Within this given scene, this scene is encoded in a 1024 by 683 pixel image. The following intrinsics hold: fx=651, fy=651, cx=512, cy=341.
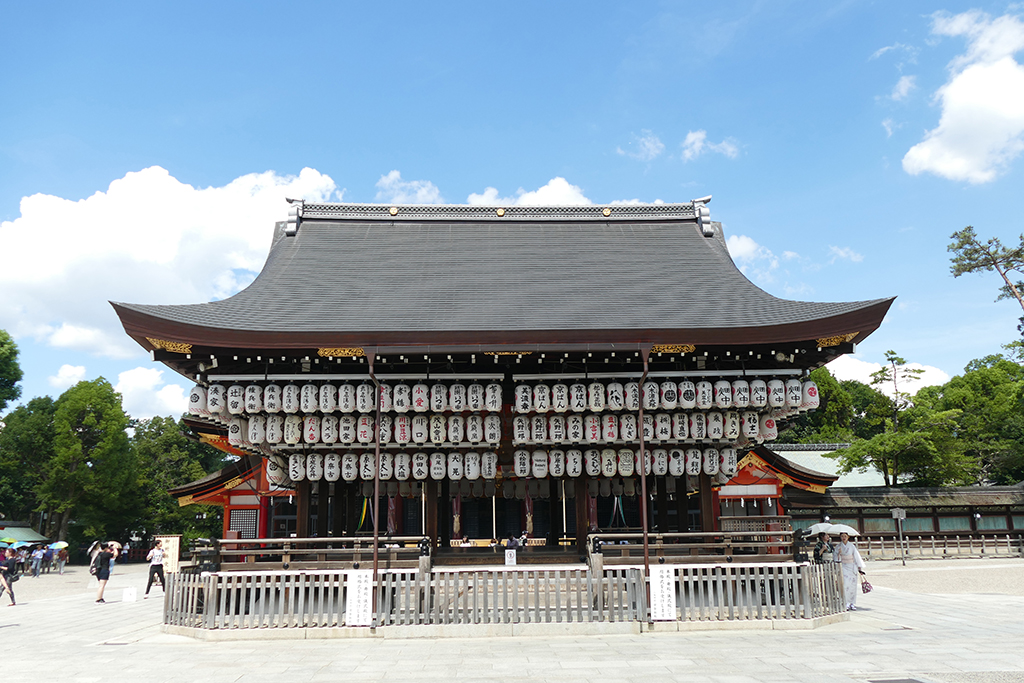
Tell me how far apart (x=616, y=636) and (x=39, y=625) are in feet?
39.8

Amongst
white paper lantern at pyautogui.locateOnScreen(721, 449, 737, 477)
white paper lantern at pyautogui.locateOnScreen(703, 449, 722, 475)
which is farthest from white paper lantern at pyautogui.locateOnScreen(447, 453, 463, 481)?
white paper lantern at pyautogui.locateOnScreen(721, 449, 737, 477)

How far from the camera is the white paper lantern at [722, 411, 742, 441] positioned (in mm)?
13727

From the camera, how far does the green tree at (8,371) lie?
46.2 metres

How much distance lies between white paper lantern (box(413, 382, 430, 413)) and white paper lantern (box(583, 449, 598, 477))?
12.2 feet

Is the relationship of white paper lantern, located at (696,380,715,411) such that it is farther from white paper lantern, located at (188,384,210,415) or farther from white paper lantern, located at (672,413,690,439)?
white paper lantern, located at (188,384,210,415)

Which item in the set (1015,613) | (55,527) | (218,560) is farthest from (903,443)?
(55,527)

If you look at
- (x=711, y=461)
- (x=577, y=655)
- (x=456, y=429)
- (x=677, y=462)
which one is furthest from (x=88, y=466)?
(x=577, y=655)

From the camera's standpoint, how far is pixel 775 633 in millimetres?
10984

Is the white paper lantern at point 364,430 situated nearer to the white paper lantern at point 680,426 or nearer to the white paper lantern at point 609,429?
the white paper lantern at point 609,429

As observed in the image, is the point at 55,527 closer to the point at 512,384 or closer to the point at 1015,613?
the point at 512,384

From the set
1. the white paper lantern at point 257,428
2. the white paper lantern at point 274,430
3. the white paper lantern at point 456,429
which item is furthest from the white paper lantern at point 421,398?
the white paper lantern at point 257,428

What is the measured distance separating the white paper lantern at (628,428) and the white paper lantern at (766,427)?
2710mm

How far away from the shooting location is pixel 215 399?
13.1 metres

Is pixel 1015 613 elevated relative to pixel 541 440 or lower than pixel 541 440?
lower
